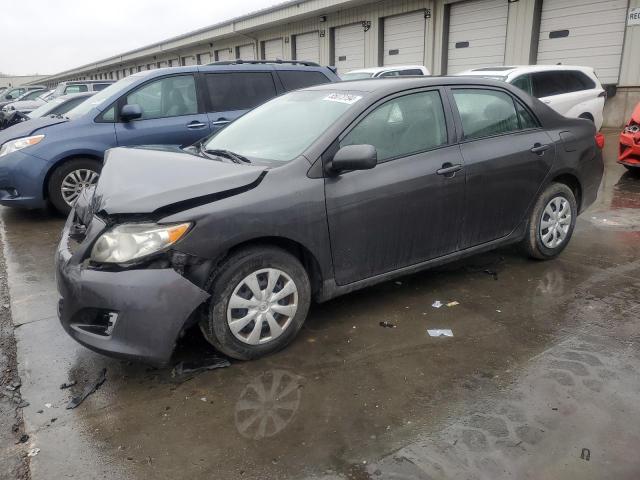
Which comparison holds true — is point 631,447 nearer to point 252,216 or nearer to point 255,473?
point 255,473

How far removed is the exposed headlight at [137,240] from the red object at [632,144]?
7590 millimetres

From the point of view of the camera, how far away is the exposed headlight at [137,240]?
2.78 m

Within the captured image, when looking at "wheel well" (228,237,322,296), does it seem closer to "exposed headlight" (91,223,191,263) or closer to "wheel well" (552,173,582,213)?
"exposed headlight" (91,223,191,263)

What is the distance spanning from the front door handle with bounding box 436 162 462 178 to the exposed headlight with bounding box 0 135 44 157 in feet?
16.3

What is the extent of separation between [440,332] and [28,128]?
574 cm

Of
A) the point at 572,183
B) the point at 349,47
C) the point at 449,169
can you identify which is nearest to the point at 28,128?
the point at 449,169

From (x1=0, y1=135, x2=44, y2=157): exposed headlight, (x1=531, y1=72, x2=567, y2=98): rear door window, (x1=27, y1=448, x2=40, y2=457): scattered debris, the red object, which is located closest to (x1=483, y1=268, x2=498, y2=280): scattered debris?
(x1=27, y1=448, x2=40, y2=457): scattered debris

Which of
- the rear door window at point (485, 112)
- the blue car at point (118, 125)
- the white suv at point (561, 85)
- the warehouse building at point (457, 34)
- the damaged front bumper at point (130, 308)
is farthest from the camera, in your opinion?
the warehouse building at point (457, 34)

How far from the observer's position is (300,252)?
333 cm

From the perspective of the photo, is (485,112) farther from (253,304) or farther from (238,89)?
(238,89)

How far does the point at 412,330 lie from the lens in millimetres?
3574

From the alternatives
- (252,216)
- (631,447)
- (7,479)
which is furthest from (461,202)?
(7,479)

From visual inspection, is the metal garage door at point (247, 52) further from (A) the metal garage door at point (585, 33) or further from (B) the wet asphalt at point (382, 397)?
(B) the wet asphalt at point (382, 397)

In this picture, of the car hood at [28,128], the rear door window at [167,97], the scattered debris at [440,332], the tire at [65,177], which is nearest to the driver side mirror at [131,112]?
the rear door window at [167,97]
